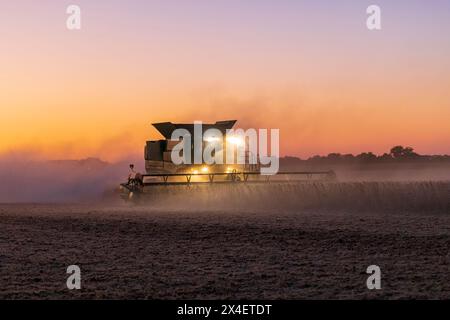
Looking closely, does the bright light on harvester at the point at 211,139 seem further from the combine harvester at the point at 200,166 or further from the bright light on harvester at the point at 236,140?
the bright light on harvester at the point at 236,140

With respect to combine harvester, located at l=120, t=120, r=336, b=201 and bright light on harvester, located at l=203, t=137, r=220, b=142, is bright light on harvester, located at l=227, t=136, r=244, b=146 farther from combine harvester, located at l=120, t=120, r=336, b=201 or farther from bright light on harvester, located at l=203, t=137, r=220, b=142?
bright light on harvester, located at l=203, t=137, r=220, b=142

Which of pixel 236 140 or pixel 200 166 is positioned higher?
pixel 236 140

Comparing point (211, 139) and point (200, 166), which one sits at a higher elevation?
point (211, 139)

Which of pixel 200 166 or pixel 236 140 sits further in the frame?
pixel 236 140

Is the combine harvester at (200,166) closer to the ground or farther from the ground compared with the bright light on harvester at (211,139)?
closer to the ground

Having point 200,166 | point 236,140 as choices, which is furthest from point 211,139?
point 200,166

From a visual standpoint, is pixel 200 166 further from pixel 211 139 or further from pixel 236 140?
pixel 236 140

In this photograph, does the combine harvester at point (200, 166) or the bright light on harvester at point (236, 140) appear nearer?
the combine harvester at point (200, 166)

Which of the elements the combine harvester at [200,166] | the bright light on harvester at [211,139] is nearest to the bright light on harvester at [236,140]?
the combine harvester at [200,166]

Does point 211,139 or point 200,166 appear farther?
point 211,139

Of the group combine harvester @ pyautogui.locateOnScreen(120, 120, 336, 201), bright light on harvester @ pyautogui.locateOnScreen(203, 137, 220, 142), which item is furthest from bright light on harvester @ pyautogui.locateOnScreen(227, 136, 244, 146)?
bright light on harvester @ pyautogui.locateOnScreen(203, 137, 220, 142)

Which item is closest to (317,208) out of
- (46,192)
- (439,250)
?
(439,250)

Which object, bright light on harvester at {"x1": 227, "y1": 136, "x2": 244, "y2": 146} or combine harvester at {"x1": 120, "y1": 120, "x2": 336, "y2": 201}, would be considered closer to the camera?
combine harvester at {"x1": 120, "y1": 120, "x2": 336, "y2": 201}
